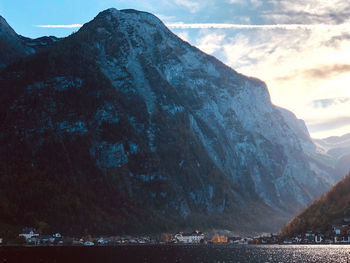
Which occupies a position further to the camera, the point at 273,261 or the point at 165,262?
the point at 273,261

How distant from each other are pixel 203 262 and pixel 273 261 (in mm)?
26284

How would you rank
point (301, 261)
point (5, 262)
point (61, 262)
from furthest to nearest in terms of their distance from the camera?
point (301, 261)
point (61, 262)
point (5, 262)

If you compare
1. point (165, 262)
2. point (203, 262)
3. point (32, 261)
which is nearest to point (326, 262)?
point (203, 262)

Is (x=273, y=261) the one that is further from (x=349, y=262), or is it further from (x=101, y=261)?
(x=101, y=261)

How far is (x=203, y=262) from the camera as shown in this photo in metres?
142

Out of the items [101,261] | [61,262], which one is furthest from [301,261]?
[61,262]

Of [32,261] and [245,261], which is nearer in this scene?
[32,261]

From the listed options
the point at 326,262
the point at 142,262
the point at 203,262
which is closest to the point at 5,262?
the point at 142,262

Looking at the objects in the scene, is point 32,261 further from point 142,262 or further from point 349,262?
point 349,262

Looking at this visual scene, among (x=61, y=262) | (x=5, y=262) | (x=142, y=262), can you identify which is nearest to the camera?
(x=5, y=262)

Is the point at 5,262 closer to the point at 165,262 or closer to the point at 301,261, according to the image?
the point at 165,262

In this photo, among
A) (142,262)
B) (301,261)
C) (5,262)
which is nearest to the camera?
(5,262)

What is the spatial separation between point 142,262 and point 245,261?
38.1m

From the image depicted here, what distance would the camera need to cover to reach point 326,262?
458 feet
